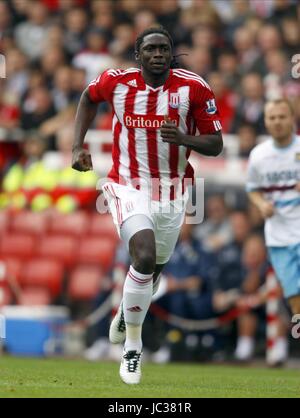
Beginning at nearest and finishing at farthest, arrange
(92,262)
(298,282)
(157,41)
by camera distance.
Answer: (157,41) → (298,282) → (92,262)

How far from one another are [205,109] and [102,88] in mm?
821

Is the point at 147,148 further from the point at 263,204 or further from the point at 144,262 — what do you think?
the point at 263,204

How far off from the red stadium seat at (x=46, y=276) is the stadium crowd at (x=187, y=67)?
3.27 feet

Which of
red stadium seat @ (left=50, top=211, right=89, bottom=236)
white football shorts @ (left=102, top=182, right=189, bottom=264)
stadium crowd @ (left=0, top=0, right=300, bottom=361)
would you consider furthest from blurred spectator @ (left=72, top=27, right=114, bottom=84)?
white football shorts @ (left=102, top=182, right=189, bottom=264)

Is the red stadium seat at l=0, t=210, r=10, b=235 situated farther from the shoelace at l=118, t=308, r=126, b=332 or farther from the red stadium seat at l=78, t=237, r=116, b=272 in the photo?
the shoelace at l=118, t=308, r=126, b=332

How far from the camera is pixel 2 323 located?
1411 cm

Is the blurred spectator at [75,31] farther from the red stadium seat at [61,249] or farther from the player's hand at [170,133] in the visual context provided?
the player's hand at [170,133]

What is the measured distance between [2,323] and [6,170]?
4013 millimetres

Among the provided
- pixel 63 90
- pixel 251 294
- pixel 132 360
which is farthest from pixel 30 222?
pixel 132 360

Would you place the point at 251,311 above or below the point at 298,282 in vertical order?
below

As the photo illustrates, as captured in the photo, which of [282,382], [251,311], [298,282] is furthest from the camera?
[251,311]

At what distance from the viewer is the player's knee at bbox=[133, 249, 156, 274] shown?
844 centimetres
